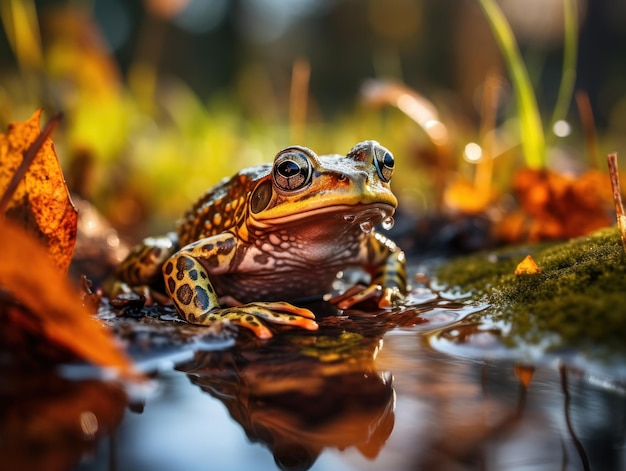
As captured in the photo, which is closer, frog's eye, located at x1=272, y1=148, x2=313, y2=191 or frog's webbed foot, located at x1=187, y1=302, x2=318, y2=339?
frog's webbed foot, located at x1=187, y1=302, x2=318, y2=339

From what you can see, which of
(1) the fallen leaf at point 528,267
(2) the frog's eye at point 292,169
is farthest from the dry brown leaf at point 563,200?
(2) the frog's eye at point 292,169

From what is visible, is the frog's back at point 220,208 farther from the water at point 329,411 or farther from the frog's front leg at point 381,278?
the water at point 329,411

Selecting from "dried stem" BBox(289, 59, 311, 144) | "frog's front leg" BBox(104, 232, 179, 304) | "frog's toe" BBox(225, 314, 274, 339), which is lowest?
"frog's toe" BBox(225, 314, 274, 339)

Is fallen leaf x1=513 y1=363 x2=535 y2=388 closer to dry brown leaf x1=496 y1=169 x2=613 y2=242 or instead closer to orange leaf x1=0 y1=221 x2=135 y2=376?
orange leaf x1=0 y1=221 x2=135 y2=376

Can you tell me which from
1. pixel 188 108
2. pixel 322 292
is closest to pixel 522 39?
pixel 188 108

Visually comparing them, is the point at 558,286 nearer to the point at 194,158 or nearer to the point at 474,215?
the point at 474,215

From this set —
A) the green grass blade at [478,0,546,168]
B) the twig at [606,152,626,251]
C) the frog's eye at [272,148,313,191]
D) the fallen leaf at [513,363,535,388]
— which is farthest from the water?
the green grass blade at [478,0,546,168]
